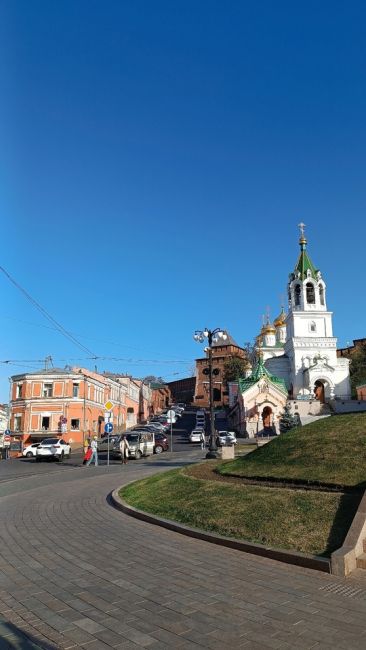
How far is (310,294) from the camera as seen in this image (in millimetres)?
73062

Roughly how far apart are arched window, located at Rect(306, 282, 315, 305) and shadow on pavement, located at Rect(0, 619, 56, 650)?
70.7 meters

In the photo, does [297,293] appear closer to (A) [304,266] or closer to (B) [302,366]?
(A) [304,266]

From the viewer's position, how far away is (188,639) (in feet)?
15.4

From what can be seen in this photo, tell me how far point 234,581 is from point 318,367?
204 feet

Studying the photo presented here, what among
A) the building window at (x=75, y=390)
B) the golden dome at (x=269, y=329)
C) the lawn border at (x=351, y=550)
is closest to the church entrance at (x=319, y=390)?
the golden dome at (x=269, y=329)

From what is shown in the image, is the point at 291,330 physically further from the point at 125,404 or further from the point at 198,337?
the point at 198,337

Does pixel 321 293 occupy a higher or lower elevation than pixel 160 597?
higher

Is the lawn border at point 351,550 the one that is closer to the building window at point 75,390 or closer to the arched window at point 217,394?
the building window at point 75,390

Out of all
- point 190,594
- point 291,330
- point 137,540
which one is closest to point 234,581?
point 190,594

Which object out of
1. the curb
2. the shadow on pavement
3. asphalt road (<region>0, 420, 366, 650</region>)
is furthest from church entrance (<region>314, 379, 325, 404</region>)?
the shadow on pavement

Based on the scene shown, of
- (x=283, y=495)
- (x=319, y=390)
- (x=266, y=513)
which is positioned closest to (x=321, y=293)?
(x=319, y=390)

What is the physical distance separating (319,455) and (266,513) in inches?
128

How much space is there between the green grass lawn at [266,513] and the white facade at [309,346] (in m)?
55.3

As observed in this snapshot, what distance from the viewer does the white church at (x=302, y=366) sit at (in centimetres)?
5700
